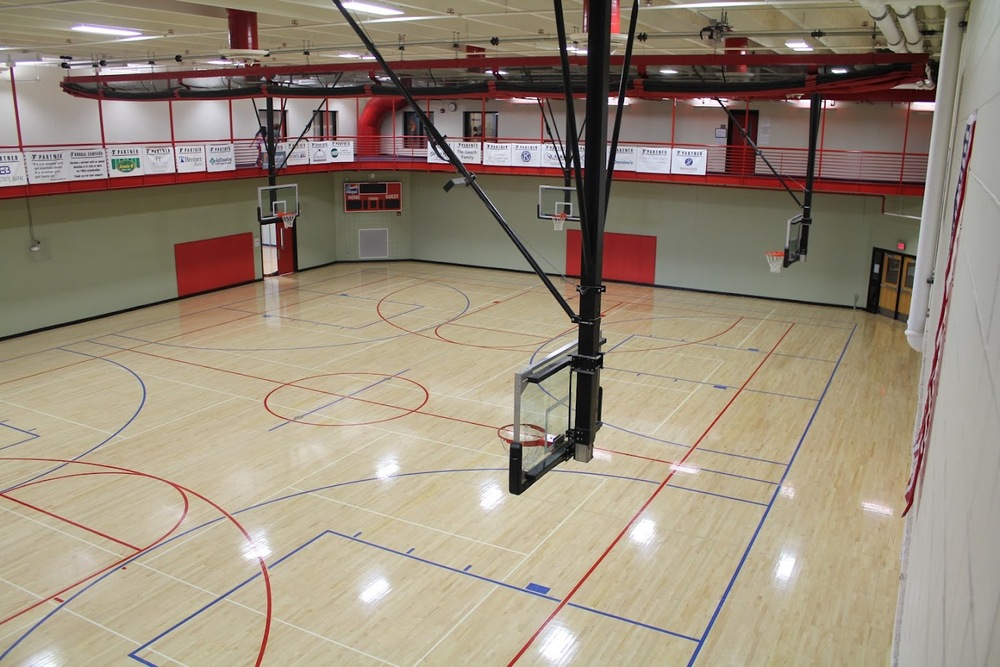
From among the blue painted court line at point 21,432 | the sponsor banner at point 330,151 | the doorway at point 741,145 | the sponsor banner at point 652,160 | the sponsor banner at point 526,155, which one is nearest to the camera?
the blue painted court line at point 21,432

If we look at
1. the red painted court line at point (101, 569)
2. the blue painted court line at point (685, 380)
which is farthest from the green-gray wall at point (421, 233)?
the red painted court line at point (101, 569)

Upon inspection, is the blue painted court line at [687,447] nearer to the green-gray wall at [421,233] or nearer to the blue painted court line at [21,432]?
the blue painted court line at [21,432]

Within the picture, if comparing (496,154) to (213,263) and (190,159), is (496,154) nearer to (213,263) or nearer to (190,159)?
(190,159)

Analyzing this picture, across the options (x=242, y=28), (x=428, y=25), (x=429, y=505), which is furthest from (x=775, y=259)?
(x=242, y=28)

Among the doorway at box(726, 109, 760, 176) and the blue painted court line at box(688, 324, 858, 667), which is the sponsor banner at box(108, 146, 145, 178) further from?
the blue painted court line at box(688, 324, 858, 667)

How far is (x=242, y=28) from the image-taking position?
14.9 metres

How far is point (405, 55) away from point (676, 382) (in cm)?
1110

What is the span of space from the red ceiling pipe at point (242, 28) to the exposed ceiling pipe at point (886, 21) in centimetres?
1002

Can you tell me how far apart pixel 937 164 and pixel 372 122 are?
86.7 ft

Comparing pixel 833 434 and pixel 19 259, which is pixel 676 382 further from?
pixel 19 259

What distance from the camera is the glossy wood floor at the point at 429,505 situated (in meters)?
9.73

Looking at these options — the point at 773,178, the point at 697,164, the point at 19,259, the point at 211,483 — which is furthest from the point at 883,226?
the point at 19,259

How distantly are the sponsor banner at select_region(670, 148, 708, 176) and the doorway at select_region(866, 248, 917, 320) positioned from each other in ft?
18.7

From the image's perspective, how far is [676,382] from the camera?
19.0 meters
